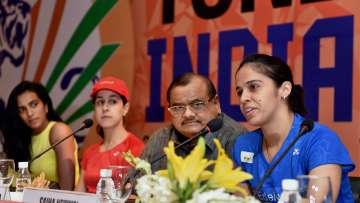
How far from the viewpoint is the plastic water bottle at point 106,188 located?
5.75 feet

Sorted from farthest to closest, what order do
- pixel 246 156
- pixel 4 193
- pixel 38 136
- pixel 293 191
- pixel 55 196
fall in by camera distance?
pixel 38 136 < pixel 246 156 < pixel 4 193 < pixel 55 196 < pixel 293 191

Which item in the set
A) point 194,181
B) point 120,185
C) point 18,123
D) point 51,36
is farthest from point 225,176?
point 51,36

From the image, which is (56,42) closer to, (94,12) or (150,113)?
(94,12)

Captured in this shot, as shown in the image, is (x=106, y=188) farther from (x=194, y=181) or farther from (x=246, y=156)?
(x=246, y=156)

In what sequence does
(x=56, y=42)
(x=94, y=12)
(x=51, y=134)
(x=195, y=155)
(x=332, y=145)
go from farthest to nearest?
(x=56, y=42) → (x=94, y=12) → (x=51, y=134) → (x=332, y=145) → (x=195, y=155)

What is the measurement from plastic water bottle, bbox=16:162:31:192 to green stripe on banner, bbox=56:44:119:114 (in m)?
1.73

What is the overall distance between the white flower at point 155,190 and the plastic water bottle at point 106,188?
0.48m

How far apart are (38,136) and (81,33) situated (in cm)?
92

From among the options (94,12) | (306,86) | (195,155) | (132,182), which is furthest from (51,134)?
(195,155)

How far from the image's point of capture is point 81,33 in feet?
13.9

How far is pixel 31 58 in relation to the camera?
4.60 metres

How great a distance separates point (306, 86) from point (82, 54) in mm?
1831

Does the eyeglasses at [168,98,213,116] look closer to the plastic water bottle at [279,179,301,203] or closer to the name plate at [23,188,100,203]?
the name plate at [23,188,100,203]

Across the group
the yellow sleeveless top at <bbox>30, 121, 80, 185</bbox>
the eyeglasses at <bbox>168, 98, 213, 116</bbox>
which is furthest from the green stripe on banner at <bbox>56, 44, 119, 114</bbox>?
the eyeglasses at <bbox>168, 98, 213, 116</bbox>
